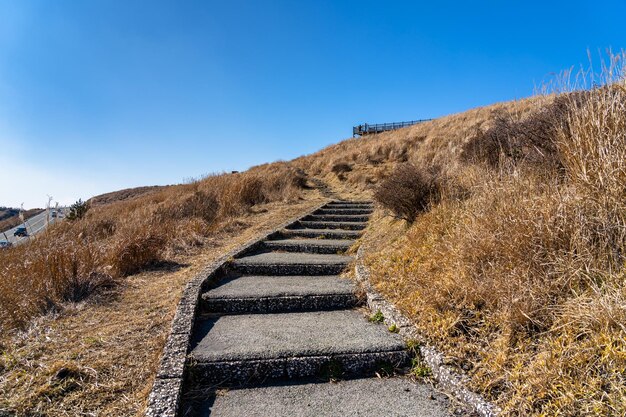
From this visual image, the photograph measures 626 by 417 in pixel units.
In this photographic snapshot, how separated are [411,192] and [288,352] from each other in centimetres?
304

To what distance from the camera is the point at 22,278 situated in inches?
132

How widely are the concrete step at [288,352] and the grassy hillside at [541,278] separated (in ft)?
1.31

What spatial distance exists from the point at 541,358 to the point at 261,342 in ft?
5.95

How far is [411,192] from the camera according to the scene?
4.88 meters

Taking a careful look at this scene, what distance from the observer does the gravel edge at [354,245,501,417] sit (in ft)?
6.30

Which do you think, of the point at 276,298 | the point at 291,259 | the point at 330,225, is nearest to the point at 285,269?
the point at 291,259

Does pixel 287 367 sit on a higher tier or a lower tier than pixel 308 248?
lower

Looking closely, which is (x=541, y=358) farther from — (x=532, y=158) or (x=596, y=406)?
(x=532, y=158)

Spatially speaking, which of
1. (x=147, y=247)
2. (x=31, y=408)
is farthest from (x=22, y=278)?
(x=31, y=408)

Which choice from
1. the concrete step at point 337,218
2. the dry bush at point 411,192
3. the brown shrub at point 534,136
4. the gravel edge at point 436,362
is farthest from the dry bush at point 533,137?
the concrete step at point 337,218

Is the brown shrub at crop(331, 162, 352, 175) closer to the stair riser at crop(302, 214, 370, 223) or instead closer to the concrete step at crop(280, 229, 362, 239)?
the stair riser at crop(302, 214, 370, 223)

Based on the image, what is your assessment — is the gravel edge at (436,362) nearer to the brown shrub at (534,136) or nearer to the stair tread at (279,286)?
the stair tread at (279,286)

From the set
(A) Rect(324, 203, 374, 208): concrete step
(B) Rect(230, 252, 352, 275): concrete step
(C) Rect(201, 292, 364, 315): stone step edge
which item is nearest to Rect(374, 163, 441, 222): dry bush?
(B) Rect(230, 252, 352, 275): concrete step

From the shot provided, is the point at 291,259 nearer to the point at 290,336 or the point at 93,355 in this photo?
A: the point at 290,336
